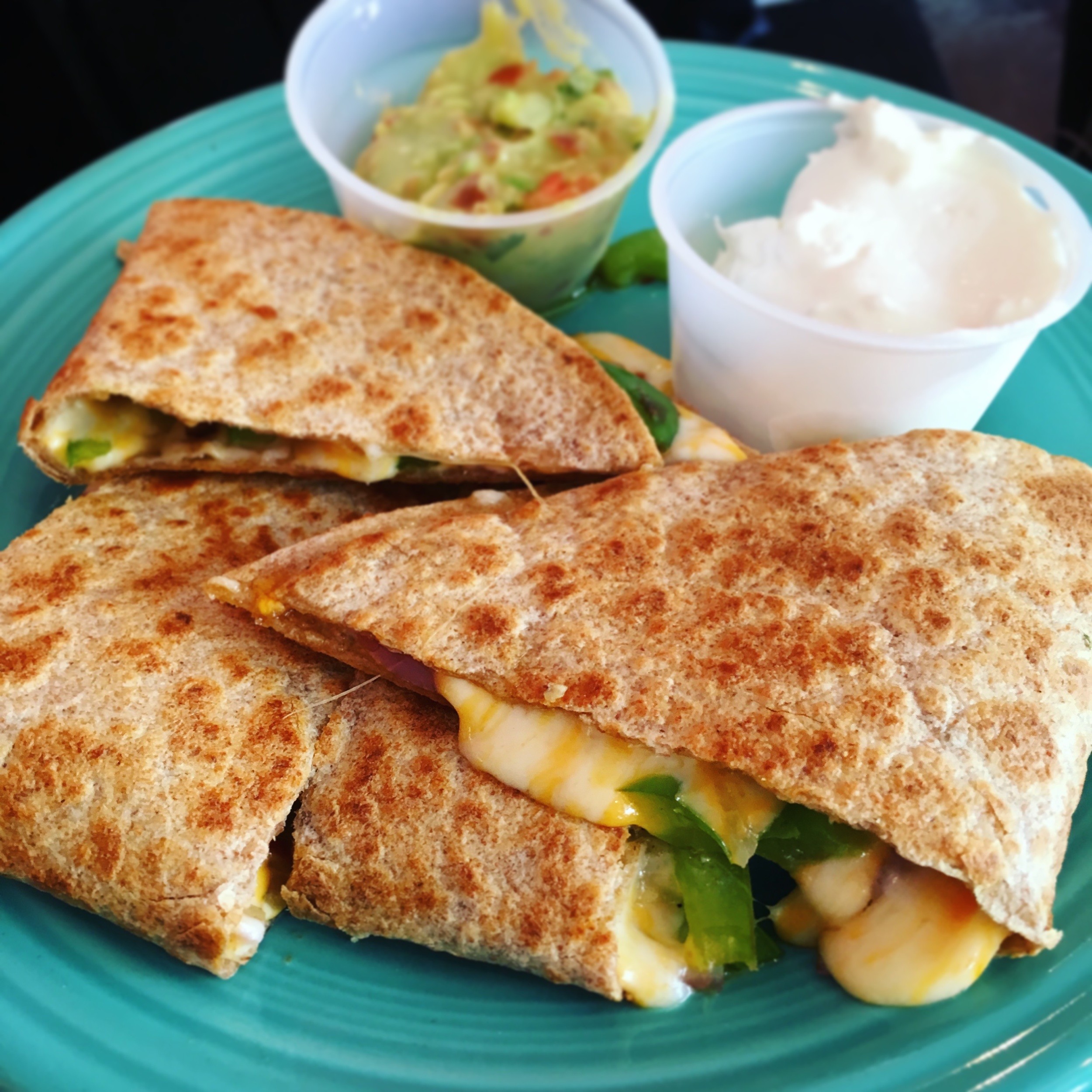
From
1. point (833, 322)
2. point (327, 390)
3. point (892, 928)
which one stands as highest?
point (327, 390)

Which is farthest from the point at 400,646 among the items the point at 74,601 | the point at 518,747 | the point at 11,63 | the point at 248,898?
the point at 11,63

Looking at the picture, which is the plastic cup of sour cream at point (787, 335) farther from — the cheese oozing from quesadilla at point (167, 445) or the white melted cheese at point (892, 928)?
the white melted cheese at point (892, 928)

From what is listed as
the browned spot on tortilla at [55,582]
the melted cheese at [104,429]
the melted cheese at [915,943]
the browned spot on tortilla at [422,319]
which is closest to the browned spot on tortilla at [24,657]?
the browned spot on tortilla at [55,582]

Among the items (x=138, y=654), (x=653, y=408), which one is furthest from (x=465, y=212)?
(x=138, y=654)

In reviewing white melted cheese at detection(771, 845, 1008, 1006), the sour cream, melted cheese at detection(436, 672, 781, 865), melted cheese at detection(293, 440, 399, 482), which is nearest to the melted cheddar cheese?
melted cheese at detection(436, 672, 781, 865)

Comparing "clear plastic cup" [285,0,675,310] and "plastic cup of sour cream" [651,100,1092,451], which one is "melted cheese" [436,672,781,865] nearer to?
"plastic cup of sour cream" [651,100,1092,451]

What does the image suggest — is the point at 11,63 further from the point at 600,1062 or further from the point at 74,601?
the point at 600,1062

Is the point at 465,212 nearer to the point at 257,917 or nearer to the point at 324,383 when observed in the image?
the point at 324,383
